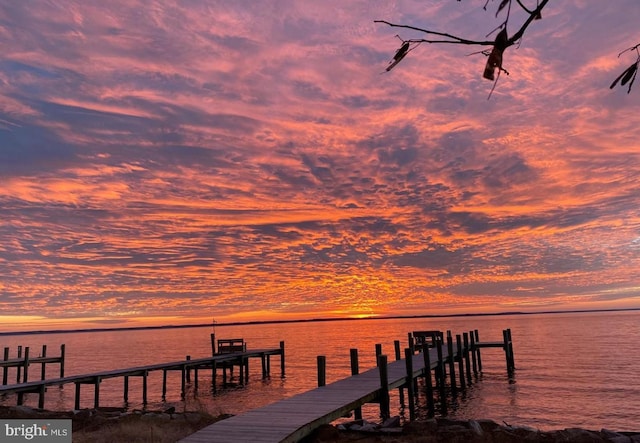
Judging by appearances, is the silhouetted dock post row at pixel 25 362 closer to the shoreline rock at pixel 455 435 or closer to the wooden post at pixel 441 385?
the wooden post at pixel 441 385

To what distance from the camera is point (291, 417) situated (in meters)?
11.8

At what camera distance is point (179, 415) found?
1520 centimetres

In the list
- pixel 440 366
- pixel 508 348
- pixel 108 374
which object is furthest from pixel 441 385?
pixel 108 374

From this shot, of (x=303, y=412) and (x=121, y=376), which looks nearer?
(x=303, y=412)

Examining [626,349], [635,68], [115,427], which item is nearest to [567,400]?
[115,427]

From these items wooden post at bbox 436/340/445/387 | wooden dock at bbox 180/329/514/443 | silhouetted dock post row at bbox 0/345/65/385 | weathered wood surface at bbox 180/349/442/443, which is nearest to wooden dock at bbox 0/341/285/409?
silhouetted dock post row at bbox 0/345/65/385

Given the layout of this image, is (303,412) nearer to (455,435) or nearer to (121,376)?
(455,435)

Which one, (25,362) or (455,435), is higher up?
(25,362)

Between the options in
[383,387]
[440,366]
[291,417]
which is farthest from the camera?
[440,366]

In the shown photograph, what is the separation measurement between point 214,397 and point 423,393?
13.2 metres

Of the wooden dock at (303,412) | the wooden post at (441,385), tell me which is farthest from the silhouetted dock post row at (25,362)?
the wooden post at (441,385)

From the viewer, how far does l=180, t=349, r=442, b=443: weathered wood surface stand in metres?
10.0

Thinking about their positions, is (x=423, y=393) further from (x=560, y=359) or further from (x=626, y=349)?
(x=626, y=349)

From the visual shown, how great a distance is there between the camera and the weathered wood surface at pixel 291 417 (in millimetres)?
10023
